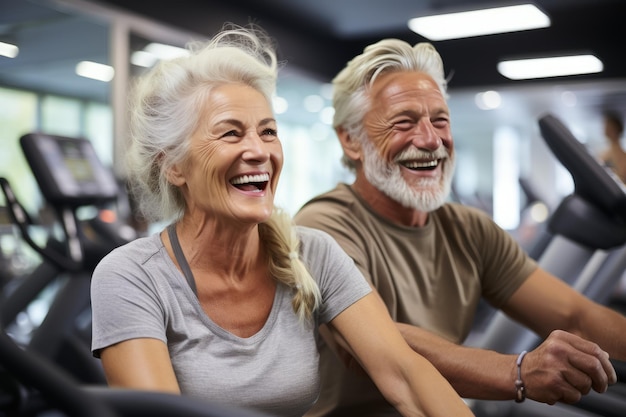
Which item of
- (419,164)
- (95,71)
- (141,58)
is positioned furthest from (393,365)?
(95,71)

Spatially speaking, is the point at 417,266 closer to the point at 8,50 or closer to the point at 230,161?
the point at 230,161

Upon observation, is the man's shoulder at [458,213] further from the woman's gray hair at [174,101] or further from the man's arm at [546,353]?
the woman's gray hair at [174,101]

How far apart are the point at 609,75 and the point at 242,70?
7.43 metres

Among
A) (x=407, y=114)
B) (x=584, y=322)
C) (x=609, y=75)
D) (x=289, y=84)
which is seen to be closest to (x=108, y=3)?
(x=289, y=84)

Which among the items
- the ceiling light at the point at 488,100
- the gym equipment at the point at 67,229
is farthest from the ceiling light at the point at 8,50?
the ceiling light at the point at 488,100

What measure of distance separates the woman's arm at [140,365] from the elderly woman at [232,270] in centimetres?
2

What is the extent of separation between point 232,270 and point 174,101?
346 millimetres

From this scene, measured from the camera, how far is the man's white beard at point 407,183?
1695 mm

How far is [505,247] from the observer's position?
177cm

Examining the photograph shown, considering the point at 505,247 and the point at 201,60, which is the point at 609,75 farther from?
the point at 201,60

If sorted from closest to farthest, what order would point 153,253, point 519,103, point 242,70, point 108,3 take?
1. point 153,253
2. point 242,70
3. point 108,3
4. point 519,103

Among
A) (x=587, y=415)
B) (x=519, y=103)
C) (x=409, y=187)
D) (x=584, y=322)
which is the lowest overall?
(x=587, y=415)

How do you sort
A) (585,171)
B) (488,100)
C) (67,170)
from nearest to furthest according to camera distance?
(585,171) → (67,170) → (488,100)

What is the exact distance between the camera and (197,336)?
47.4 inches
